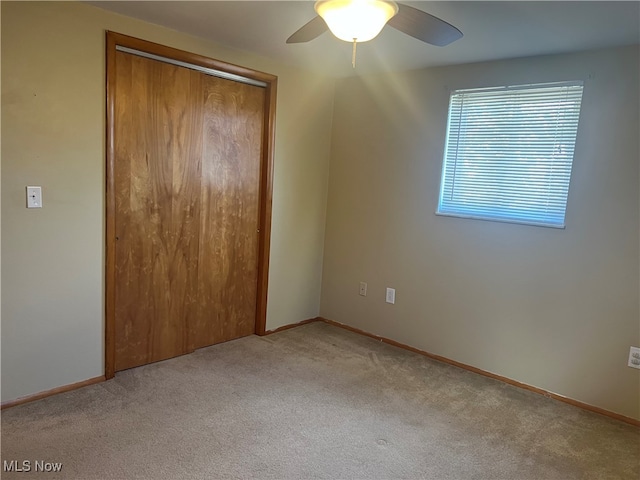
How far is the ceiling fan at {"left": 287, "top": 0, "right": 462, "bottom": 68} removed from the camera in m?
1.63

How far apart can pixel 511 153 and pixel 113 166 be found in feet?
8.15

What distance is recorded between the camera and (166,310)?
119 inches

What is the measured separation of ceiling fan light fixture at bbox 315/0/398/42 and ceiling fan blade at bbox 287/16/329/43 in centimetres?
18

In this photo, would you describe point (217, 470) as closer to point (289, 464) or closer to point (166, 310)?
point (289, 464)

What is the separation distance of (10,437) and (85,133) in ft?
5.16

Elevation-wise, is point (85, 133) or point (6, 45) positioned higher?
point (6, 45)

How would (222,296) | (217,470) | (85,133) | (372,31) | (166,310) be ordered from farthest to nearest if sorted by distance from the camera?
1. (222,296)
2. (166,310)
3. (85,133)
4. (217,470)
5. (372,31)

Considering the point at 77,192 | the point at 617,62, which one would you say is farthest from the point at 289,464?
the point at 617,62

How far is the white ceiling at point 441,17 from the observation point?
2.05 metres

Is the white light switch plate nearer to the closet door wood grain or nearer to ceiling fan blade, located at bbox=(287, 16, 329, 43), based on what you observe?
the closet door wood grain

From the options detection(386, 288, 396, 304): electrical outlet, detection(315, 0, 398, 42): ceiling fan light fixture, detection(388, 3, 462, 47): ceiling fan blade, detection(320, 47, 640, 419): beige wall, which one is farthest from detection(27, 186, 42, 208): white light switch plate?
detection(386, 288, 396, 304): electrical outlet

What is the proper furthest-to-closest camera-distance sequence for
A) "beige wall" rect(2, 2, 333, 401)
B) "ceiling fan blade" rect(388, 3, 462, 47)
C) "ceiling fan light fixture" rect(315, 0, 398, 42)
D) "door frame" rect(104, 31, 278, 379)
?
"door frame" rect(104, 31, 278, 379) → "beige wall" rect(2, 2, 333, 401) → "ceiling fan blade" rect(388, 3, 462, 47) → "ceiling fan light fixture" rect(315, 0, 398, 42)

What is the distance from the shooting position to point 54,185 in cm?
237

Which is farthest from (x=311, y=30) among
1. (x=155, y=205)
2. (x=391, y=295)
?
(x=391, y=295)
